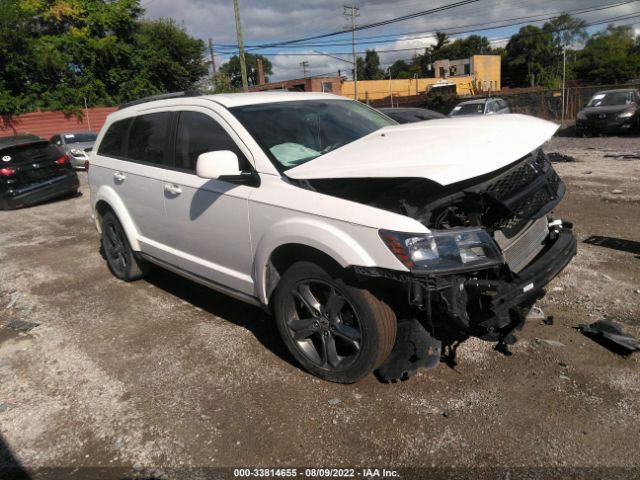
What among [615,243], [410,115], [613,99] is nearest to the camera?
[615,243]

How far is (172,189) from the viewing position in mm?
4098

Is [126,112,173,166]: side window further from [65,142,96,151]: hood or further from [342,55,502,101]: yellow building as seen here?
[342,55,502,101]: yellow building

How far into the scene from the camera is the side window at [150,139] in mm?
4332

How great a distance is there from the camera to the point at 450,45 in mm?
97500

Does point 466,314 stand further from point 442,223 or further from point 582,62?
point 582,62

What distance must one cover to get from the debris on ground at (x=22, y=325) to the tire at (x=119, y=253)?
1.06 meters

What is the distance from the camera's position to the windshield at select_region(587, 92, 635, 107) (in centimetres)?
1783

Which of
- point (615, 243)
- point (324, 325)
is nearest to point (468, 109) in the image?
point (615, 243)

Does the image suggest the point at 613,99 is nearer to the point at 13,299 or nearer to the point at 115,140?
the point at 115,140

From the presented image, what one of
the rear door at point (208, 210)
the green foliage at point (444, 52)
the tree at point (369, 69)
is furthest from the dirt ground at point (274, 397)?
the tree at point (369, 69)

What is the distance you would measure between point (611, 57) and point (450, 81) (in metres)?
22.2

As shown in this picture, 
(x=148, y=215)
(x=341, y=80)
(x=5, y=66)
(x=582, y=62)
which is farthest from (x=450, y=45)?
(x=148, y=215)

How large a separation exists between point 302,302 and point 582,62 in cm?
7895

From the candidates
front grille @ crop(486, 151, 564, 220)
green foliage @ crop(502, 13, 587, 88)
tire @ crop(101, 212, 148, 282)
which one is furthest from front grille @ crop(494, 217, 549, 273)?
green foliage @ crop(502, 13, 587, 88)
